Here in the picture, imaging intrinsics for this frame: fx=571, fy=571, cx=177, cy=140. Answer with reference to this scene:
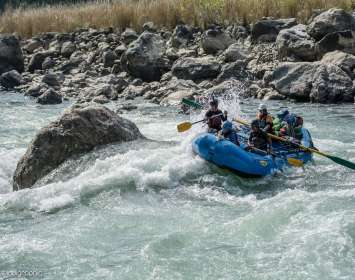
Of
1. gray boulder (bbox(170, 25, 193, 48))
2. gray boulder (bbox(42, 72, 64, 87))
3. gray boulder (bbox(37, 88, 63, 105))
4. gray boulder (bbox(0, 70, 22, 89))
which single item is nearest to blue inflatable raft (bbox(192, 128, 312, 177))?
gray boulder (bbox(37, 88, 63, 105))

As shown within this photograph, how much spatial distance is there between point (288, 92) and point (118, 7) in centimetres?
992

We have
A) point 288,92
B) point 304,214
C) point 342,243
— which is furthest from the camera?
point 288,92

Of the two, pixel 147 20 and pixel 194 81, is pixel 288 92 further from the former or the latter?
pixel 147 20

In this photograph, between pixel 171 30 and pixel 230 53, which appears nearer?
pixel 230 53

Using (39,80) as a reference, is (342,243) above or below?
above

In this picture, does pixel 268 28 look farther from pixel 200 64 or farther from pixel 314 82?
pixel 314 82

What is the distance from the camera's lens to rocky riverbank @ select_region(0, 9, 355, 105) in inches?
535

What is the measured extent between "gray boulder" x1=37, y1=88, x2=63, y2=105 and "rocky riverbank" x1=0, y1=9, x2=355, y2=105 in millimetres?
26

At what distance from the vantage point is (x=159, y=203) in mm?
6996

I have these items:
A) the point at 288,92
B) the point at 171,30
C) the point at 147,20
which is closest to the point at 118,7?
the point at 147,20

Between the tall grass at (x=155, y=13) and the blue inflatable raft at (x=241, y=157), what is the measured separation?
9.89 meters

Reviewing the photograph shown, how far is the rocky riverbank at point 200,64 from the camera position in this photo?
44.6 feet

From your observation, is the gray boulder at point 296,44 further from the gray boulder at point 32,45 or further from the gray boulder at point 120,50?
the gray boulder at point 32,45

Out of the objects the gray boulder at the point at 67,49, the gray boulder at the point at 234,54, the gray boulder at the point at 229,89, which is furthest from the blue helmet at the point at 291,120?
the gray boulder at the point at 67,49
